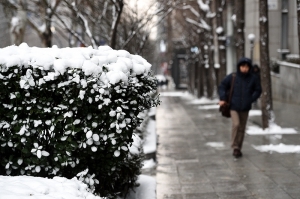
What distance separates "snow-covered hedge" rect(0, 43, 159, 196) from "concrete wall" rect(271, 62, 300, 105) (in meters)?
17.3

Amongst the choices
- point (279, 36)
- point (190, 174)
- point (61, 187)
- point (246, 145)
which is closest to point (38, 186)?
point (61, 187)

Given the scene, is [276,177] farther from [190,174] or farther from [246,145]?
[246,145]

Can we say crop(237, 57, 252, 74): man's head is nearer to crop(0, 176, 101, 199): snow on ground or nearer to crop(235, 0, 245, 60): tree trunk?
crop(0, 176, 101, 199): snow on ground

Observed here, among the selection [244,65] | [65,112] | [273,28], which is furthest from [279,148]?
[273,28]

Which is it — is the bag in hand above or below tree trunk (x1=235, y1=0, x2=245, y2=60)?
below

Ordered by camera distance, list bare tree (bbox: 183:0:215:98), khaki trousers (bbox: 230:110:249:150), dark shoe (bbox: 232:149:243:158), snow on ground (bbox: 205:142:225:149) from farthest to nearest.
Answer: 1. bare tree (bbox: 183:0:215:98)
2. snow on ground (bbox: 205:142:225:149)
3. dark shoe (bbox: 232:149:243:158)
4. khaki trousers (bbox: 230:110:249:150)

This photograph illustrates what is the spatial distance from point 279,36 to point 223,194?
2302 centimetres

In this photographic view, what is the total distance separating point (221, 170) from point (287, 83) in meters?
15.9

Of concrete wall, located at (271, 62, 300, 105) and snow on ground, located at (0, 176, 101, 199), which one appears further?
concrete wall, located at (271, 62, 300, 105)

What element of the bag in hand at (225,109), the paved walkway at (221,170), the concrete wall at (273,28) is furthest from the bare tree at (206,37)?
the bag in hand at (225,109)

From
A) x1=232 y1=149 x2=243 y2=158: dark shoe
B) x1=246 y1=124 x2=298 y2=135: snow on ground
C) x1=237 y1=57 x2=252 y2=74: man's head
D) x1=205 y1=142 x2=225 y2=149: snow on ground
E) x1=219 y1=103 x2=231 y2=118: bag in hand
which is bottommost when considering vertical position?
x1=205 y1=142 x2=225 y2=149: snow on ground

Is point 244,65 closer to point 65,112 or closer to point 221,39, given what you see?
point 65,112

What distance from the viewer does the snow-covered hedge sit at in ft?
18.1

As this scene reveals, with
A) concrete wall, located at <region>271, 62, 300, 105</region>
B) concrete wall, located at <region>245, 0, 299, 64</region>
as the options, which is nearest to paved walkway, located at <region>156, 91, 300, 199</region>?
concrete wall, located at <region>271, 62, 300, 105</region>
